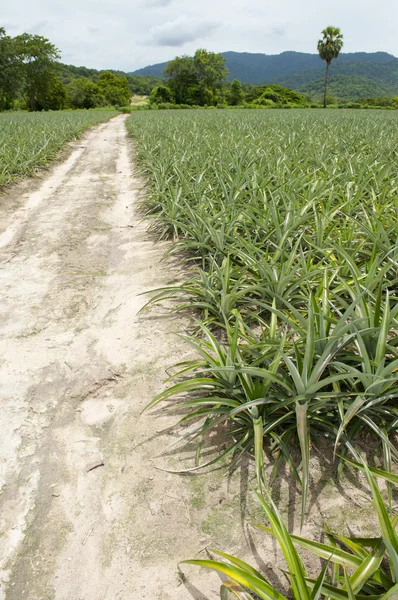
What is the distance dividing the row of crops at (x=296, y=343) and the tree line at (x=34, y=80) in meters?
56.5

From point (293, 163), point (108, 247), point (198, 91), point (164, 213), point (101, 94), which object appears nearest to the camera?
point (108, 247)

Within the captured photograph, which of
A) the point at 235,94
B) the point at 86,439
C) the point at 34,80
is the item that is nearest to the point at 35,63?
the point at 34,80

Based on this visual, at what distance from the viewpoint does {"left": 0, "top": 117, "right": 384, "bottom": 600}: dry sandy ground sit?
4.10 feet

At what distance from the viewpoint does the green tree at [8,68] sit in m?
46.9

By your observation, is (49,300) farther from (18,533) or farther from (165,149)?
(165,149)

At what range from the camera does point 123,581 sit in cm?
122

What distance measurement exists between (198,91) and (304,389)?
6550 centimetres

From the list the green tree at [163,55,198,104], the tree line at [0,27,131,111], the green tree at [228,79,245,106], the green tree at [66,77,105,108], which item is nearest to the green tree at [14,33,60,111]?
the tree line at [0,27,131,111]

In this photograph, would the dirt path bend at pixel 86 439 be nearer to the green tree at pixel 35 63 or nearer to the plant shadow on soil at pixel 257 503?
the plant shadow on soil at pixel 257 503

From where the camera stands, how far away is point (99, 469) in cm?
160

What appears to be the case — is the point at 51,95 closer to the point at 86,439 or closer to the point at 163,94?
the point at 163,94

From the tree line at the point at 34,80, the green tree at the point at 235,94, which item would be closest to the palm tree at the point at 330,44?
the green tree at the point at 235,94

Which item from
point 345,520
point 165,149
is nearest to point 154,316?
point 345,520

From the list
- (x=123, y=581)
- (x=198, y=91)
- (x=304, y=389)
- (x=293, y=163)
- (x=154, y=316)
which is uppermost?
(x=198, y=91)
